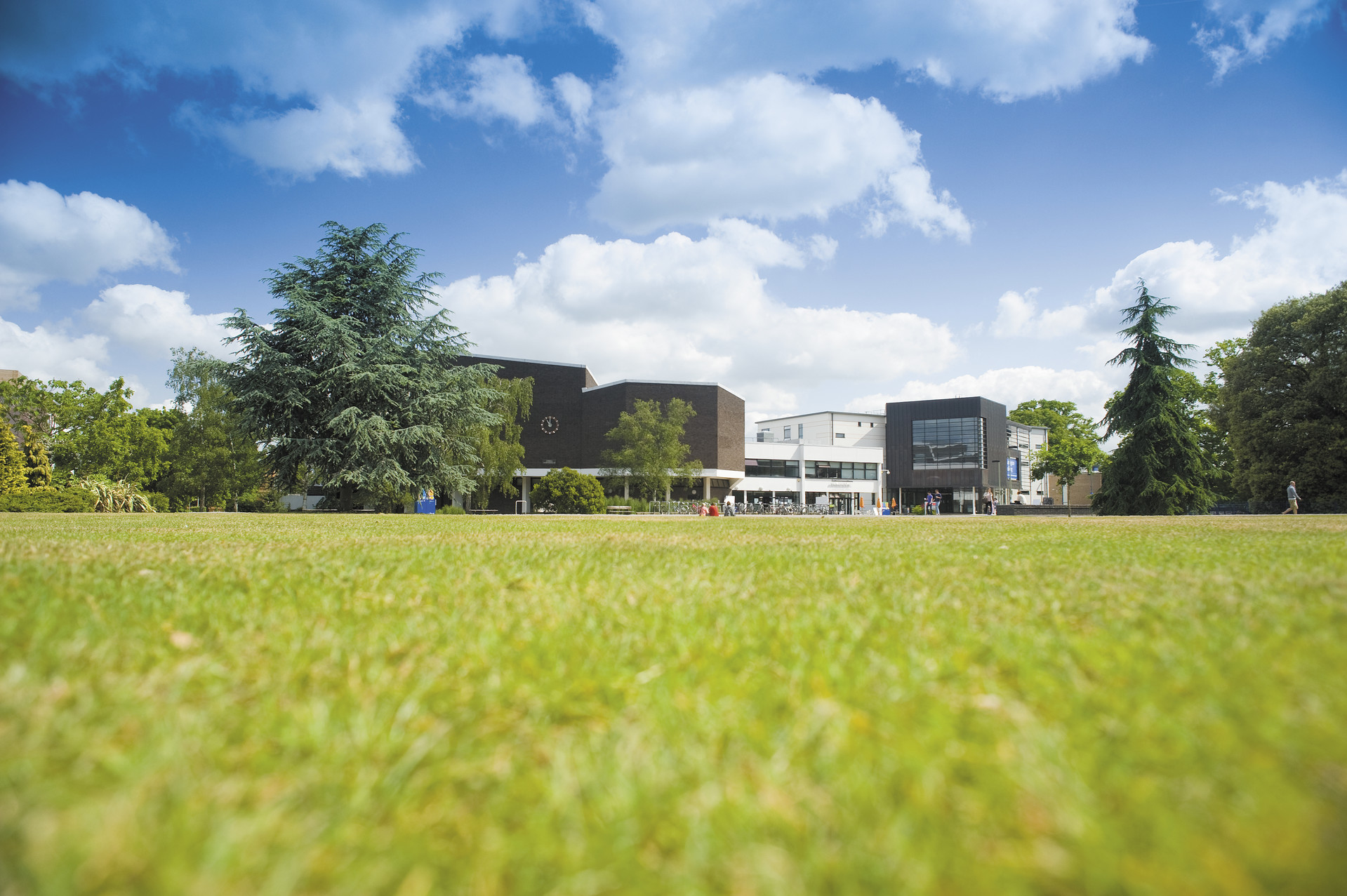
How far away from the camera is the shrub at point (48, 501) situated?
2573cm

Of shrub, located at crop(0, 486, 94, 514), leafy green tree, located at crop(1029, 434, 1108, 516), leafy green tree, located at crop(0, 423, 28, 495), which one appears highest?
leafy green tree, located at crop(1029, 434, 1108, 516)

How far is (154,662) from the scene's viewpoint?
225cm

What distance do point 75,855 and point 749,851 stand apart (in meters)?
1.09

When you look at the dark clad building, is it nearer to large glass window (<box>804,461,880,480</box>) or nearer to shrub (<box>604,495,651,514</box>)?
large glass window (<box>804,461,880,480</box>)

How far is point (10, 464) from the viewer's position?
1186 inches

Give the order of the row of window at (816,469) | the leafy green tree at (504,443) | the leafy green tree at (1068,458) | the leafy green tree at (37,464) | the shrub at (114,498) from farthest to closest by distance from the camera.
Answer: the row of window at (816,469), the leafy green tree at (1068,458), the leafy green tree at (504,443), the leafy green tree at (37,464), the shrub at (114,498)

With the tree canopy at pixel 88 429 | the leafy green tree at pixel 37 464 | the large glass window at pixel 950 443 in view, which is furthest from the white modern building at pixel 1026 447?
the leafy green tree at pixel 37 464

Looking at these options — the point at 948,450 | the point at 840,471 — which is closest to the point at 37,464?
the point at 840,471

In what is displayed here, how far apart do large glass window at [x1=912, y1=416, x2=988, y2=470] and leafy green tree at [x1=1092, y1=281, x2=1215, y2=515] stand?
1596 inches

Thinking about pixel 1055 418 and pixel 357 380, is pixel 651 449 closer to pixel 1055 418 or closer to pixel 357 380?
pixel 357 380

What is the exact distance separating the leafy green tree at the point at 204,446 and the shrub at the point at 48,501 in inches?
548

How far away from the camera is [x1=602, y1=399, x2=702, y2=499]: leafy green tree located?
4844 centimetres

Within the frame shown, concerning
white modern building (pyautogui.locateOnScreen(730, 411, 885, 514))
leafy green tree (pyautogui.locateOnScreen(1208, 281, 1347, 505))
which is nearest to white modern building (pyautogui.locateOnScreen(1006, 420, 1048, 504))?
white modern building (pyautogui.locateOnScreen(730, 411, 885, 514))

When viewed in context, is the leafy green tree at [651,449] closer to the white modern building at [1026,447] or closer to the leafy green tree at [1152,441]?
the leafy green tree at [1152,441]
